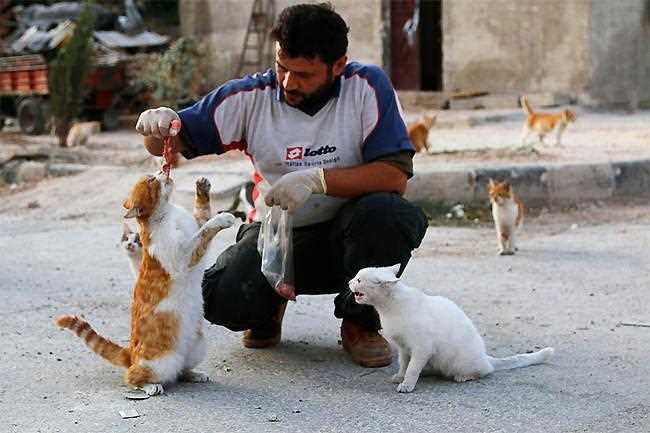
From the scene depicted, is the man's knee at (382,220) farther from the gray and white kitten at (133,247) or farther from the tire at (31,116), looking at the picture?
the tire at (31,116)

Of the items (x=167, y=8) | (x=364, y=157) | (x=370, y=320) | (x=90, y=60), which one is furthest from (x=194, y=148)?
(x=167, y=8)

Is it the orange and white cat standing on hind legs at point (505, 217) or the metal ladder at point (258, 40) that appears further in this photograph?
the metal ladder at point (258, 40)

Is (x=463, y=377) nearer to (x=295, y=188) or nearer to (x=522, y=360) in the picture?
(x=522, y=360)

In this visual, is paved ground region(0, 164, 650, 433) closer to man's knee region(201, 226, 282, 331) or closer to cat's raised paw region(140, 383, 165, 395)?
cat's raised paw region(140, 383, 165, 395)

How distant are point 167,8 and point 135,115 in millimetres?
3936

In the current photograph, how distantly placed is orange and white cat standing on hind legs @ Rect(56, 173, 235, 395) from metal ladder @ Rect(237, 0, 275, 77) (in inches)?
529

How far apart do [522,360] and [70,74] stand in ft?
33.7

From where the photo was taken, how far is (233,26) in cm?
1716

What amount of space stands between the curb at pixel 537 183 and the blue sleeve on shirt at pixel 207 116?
4039mm

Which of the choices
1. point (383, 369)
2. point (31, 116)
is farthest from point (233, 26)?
point (383, 369)

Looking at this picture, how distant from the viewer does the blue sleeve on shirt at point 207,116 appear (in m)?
3.59

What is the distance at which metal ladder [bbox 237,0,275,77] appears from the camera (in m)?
16.5

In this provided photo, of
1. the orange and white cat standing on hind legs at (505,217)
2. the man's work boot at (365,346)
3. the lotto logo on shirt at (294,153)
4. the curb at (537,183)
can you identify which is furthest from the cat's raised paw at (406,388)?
the curb at (537,183)

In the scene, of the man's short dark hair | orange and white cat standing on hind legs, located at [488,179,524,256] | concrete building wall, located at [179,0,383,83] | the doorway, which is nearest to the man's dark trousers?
the man's short dark hair
